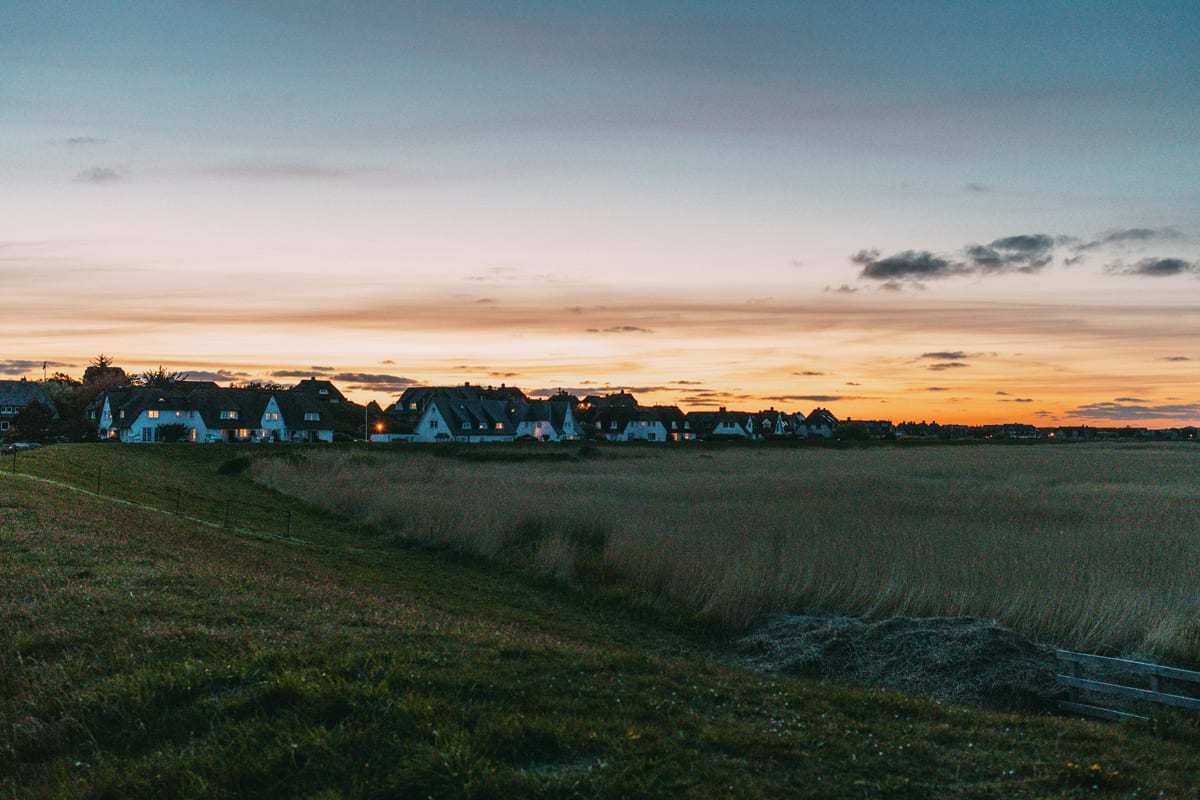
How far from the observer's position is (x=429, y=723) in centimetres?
752

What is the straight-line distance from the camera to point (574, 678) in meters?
9.38

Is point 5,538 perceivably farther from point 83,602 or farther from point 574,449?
point 574,449

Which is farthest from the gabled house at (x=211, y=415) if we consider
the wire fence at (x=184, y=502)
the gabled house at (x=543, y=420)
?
the wire fence at (x=184, y=502)

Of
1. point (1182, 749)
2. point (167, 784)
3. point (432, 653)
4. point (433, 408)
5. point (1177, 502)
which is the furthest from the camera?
point (433, 408)

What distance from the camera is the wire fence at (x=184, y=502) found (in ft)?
101

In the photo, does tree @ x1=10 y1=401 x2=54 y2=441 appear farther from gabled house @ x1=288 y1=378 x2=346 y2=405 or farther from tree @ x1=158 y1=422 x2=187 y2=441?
gabled house @ x1=288 y1=378 x2=346 y2=405

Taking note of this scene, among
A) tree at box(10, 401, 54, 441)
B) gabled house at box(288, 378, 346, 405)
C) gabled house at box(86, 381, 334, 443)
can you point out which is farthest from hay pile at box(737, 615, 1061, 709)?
gabled house at box(288, 378, 346, 405)

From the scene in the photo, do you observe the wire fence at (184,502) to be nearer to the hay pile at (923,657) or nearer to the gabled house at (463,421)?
the hay pile at (923,657)

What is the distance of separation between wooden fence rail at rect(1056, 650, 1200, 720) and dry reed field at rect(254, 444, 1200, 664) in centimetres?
298

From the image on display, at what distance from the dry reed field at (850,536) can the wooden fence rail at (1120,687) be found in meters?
2.98

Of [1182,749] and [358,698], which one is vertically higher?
[358,698]

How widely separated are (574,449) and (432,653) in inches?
2818

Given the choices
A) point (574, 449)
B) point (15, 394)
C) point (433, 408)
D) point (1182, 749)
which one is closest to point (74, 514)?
point (1182, 749)

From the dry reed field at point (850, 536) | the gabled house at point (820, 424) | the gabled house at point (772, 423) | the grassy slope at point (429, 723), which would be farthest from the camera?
the gabled house at point (820, 424)
